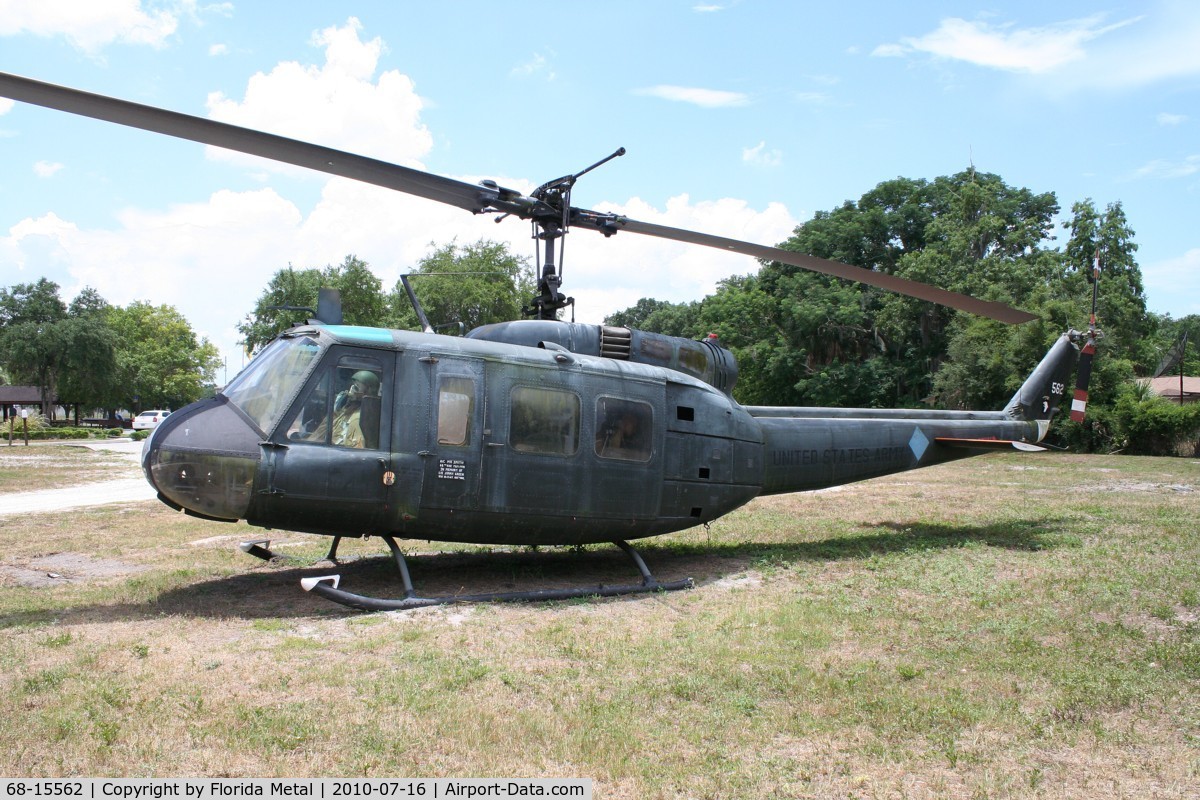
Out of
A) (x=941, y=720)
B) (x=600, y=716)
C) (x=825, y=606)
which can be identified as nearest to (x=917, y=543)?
(x=825, y=606)

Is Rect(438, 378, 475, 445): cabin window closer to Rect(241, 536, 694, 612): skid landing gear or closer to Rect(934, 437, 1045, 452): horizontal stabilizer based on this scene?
Rect(241, 536, 694, 612): skid landing gear

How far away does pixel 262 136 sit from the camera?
263 inches

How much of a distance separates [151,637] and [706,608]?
15.7 feet

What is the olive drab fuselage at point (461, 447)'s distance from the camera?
7496 mm

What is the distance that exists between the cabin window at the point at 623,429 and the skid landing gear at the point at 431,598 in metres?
1.16

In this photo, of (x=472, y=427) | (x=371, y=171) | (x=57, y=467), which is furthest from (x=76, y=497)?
(x=371, y=171)

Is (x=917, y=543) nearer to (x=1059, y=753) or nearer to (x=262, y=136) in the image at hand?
(x=1059, y=753)

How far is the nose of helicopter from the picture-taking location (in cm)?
733

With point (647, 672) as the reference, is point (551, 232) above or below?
above

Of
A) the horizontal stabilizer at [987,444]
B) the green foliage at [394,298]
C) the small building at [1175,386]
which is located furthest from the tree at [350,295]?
the small building at [1175,386]

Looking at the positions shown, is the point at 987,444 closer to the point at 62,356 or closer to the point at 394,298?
the point at 394,298

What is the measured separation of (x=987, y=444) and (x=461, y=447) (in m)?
8.19

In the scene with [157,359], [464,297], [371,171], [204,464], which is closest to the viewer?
[204,464]

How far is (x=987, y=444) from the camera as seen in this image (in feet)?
40.6
